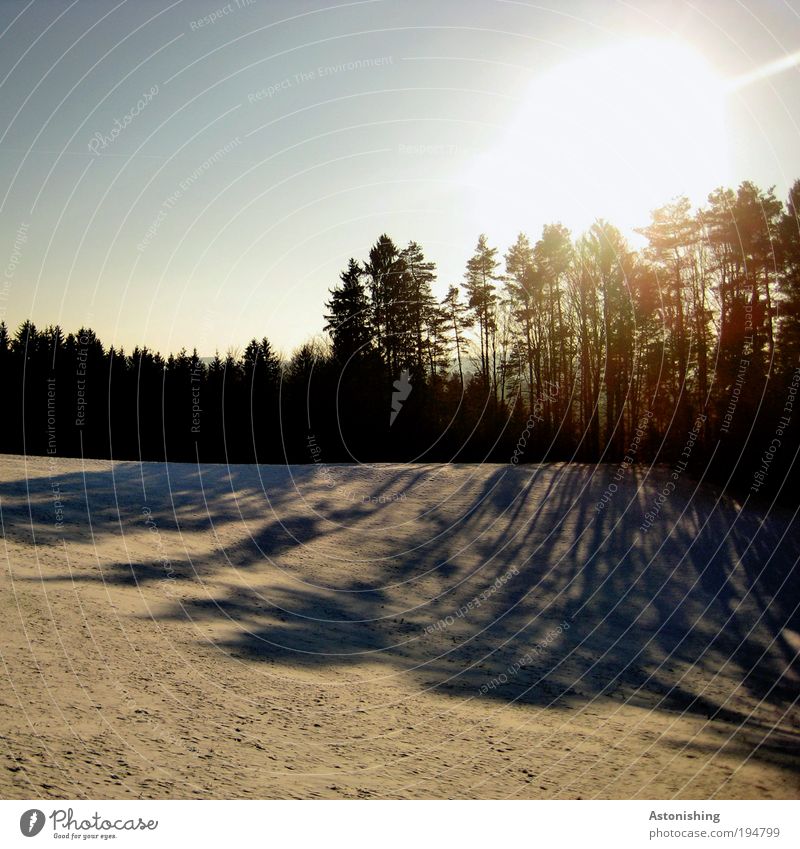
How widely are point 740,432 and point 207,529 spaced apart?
22.1 metres

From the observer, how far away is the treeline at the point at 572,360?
26.9 meters

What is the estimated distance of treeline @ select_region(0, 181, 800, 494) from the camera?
26875 mm

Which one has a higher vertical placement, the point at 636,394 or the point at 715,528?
the point at 636,394

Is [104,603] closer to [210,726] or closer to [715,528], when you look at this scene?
[210,726]

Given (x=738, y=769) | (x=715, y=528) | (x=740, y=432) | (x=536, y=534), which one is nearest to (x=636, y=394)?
(x=740, y=432)

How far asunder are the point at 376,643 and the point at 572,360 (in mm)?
30767

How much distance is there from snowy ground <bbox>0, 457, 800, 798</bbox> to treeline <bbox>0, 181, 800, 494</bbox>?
28.9 ft

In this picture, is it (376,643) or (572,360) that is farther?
(572,360)

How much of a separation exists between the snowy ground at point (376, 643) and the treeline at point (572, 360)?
8.80 meters

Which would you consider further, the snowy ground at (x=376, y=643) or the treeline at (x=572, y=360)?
the treeline at (x=572, y=360)

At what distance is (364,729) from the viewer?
6.64m

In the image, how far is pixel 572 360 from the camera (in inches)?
1495

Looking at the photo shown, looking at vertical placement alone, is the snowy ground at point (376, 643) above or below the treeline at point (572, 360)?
below
